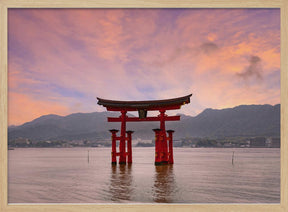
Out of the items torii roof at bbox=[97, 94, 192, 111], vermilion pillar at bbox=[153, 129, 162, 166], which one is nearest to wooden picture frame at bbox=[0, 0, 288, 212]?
torii roof at bbox=[97, 94, 192, 111]

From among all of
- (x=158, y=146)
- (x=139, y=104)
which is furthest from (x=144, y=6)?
(x=158, y=146)

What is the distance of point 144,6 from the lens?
432cm

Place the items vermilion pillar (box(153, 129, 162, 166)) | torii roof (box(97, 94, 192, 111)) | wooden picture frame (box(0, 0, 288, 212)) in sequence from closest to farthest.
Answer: wooden picture frame (box(0, 0, 288, 212)) < torii roof (box(97, 94, 192, 111)) < vermilion pillar (box(153, 129, 162, 166))

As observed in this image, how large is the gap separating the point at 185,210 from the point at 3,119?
326cm

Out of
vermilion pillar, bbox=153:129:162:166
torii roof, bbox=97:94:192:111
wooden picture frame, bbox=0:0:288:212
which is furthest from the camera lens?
vermilion pillar, bbox=153:129:162:166

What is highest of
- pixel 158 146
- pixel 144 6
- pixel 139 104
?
pixel 144 6

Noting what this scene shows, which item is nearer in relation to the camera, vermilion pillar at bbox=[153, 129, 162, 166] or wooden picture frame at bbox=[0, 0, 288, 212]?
wooden picture frame at bbox=[0, 0, 288, 212]

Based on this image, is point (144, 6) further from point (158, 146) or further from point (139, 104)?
point (158, 146)

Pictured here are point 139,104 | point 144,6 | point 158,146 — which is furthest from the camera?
point 139,104

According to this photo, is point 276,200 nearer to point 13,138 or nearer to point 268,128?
point 268,128

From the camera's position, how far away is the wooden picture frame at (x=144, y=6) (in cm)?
407

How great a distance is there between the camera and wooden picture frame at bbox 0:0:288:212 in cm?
407

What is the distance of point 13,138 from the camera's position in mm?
92812

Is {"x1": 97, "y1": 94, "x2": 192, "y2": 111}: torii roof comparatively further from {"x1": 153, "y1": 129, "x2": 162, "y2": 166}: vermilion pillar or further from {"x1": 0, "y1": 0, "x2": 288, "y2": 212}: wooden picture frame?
{"x1": 0, "y1": 0, "x2": 288, "y2": 212}: wooden picture frame
